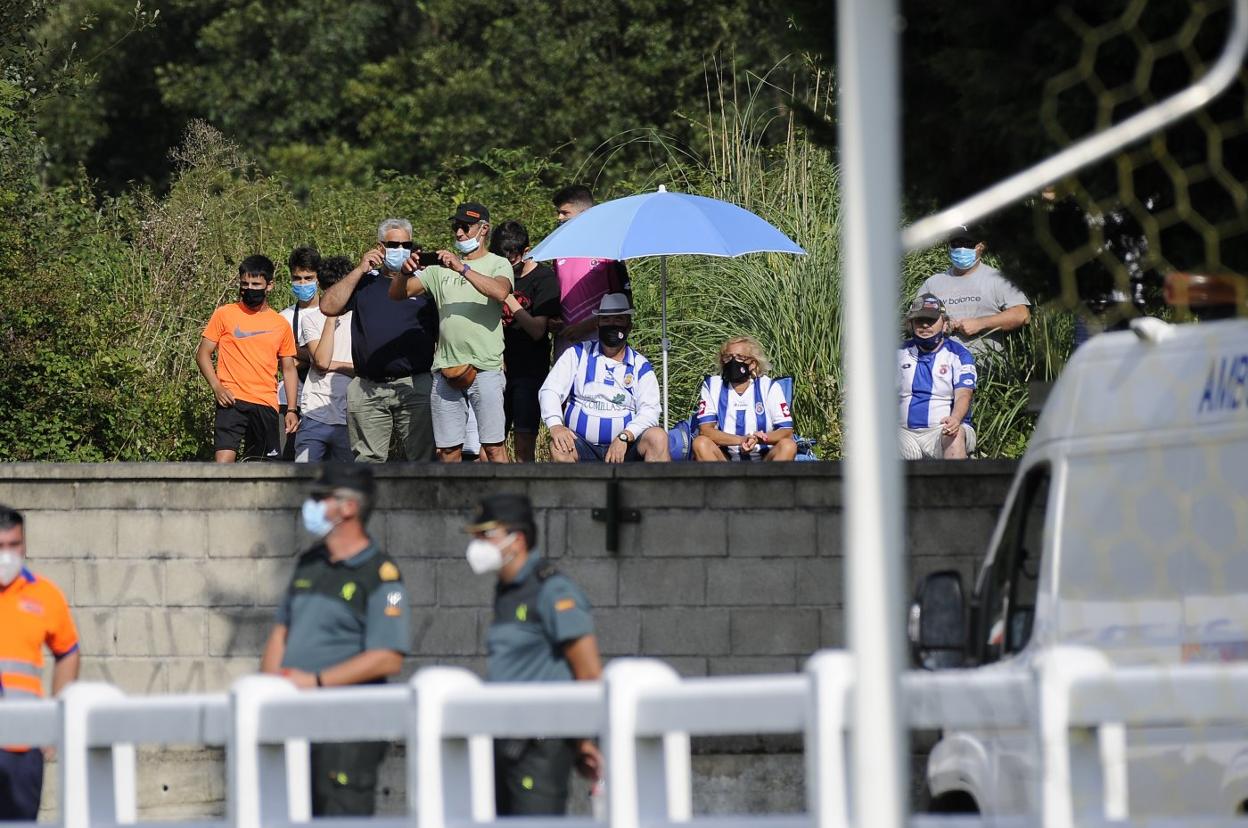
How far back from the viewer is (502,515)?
7.62 m

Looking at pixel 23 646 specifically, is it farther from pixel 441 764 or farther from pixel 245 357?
pixel 245 357

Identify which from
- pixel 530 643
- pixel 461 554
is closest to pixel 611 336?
pixel 461 554

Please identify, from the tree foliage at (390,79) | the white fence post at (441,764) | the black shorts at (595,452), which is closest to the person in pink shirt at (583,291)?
the black shorts at (595,452)

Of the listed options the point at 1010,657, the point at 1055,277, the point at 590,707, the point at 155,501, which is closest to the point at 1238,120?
the point at 1055,277

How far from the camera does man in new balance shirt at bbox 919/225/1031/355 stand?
13.7 metres

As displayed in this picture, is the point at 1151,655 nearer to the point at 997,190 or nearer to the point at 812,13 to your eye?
the point at 997,190

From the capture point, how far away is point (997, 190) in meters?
4.10

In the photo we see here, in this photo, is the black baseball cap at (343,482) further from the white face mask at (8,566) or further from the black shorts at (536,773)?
the white face mask at (8,566)

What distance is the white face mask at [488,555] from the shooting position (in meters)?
7.55

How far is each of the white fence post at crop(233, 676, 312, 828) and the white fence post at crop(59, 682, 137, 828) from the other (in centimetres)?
53

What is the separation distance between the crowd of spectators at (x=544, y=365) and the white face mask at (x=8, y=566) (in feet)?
13.1

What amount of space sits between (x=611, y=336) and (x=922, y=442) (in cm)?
210

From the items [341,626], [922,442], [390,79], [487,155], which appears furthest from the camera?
[390,79]

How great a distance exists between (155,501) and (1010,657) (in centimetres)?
657
